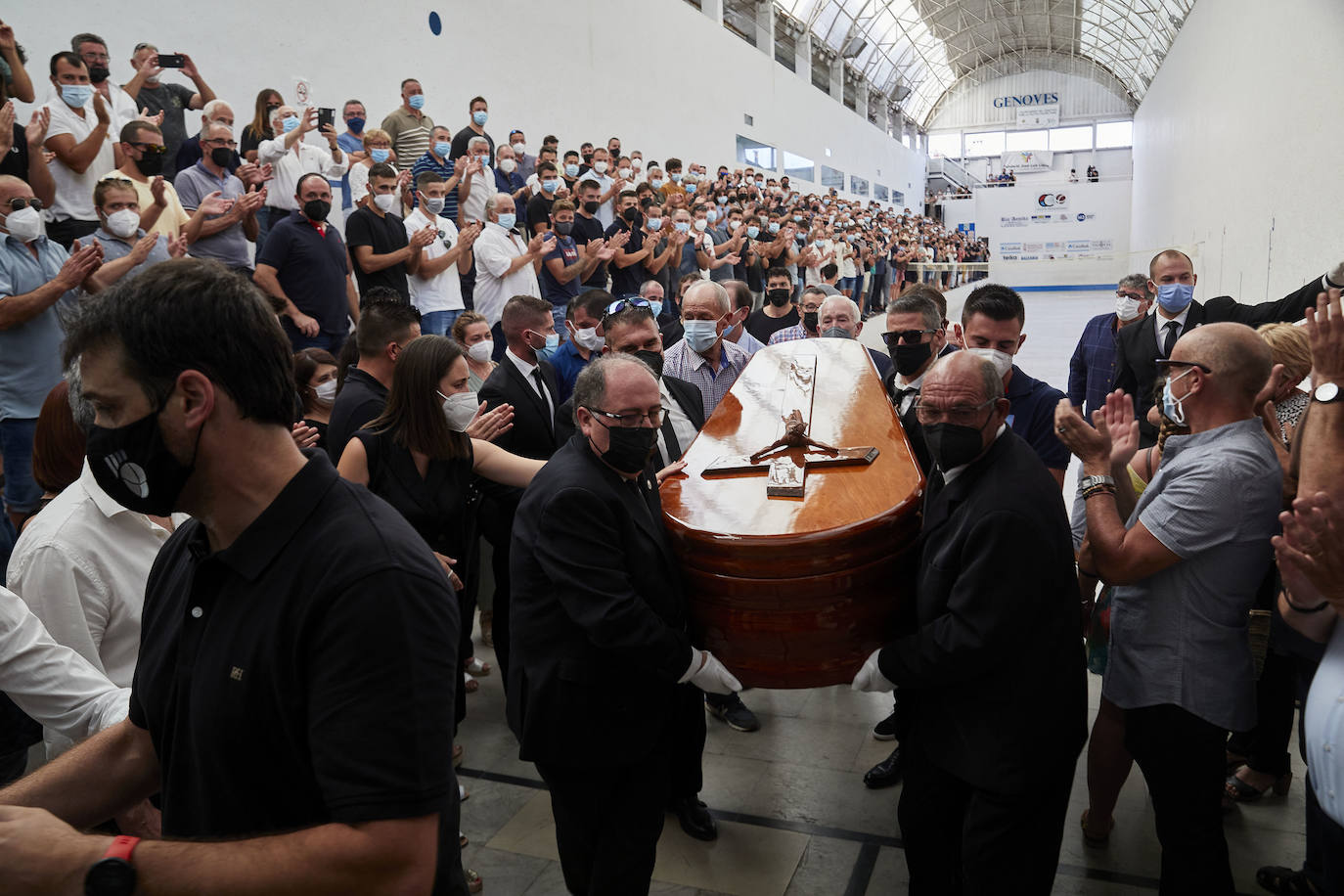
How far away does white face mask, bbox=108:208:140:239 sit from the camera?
4641 millimetres

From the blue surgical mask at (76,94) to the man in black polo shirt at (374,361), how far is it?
3324 mm

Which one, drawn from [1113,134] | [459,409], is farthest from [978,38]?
[459,409]

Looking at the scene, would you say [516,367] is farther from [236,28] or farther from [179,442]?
[236,28]

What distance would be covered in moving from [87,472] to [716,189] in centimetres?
1472

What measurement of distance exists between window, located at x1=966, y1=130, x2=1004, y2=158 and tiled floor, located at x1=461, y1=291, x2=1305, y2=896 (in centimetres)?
4631

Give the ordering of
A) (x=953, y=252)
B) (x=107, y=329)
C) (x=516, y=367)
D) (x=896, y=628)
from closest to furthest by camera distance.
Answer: (x=107, y=329) → (x=896, y=628) → (x=516, y=367) → (x=953, y=252)

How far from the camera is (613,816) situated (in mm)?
2184

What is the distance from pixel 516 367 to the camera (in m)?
3.70

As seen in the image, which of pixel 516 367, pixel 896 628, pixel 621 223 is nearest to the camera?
pixel 896 628

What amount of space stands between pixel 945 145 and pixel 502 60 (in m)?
38.5

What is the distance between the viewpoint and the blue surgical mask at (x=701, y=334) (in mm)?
4109

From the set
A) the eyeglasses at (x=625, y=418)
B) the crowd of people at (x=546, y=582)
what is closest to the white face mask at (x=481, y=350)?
the crowd of people at (x=546, y=582)

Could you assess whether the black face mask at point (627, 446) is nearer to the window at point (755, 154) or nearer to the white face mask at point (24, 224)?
the white face mask at point (24, 224)

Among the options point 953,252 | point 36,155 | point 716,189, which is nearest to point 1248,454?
point 36,155
